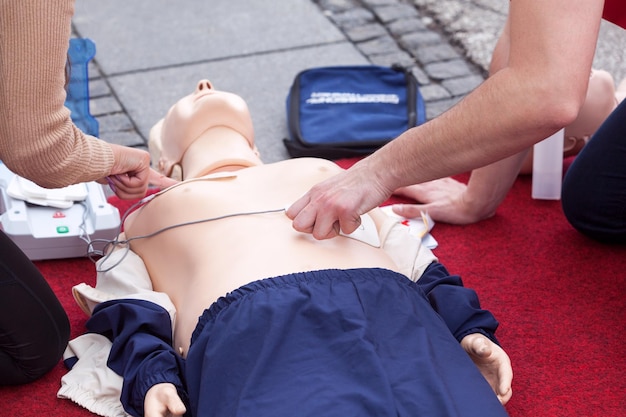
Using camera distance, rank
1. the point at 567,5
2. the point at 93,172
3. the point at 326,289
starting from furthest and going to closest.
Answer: the point at 93,172
the point at 326,289
the point at 567,5

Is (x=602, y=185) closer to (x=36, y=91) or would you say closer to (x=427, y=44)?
(x=427, y=44)

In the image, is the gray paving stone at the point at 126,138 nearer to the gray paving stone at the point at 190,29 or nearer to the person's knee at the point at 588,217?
the gray paving stone at the point at 190,29

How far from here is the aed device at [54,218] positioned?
2.36m

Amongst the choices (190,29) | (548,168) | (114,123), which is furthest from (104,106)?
(548,168)

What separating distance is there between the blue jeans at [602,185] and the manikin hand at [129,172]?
1.18 meters

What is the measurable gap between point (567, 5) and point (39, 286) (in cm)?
124

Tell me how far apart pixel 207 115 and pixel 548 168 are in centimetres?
105

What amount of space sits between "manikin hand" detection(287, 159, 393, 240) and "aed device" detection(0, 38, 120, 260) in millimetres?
729

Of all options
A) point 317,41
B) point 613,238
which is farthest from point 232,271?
point 317,41

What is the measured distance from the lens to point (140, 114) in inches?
125

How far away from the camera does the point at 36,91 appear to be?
1.60 m

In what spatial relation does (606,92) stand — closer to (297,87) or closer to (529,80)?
(297,87)

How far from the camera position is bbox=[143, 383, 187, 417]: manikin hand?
1656 mm

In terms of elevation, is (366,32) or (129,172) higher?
(129,172)
